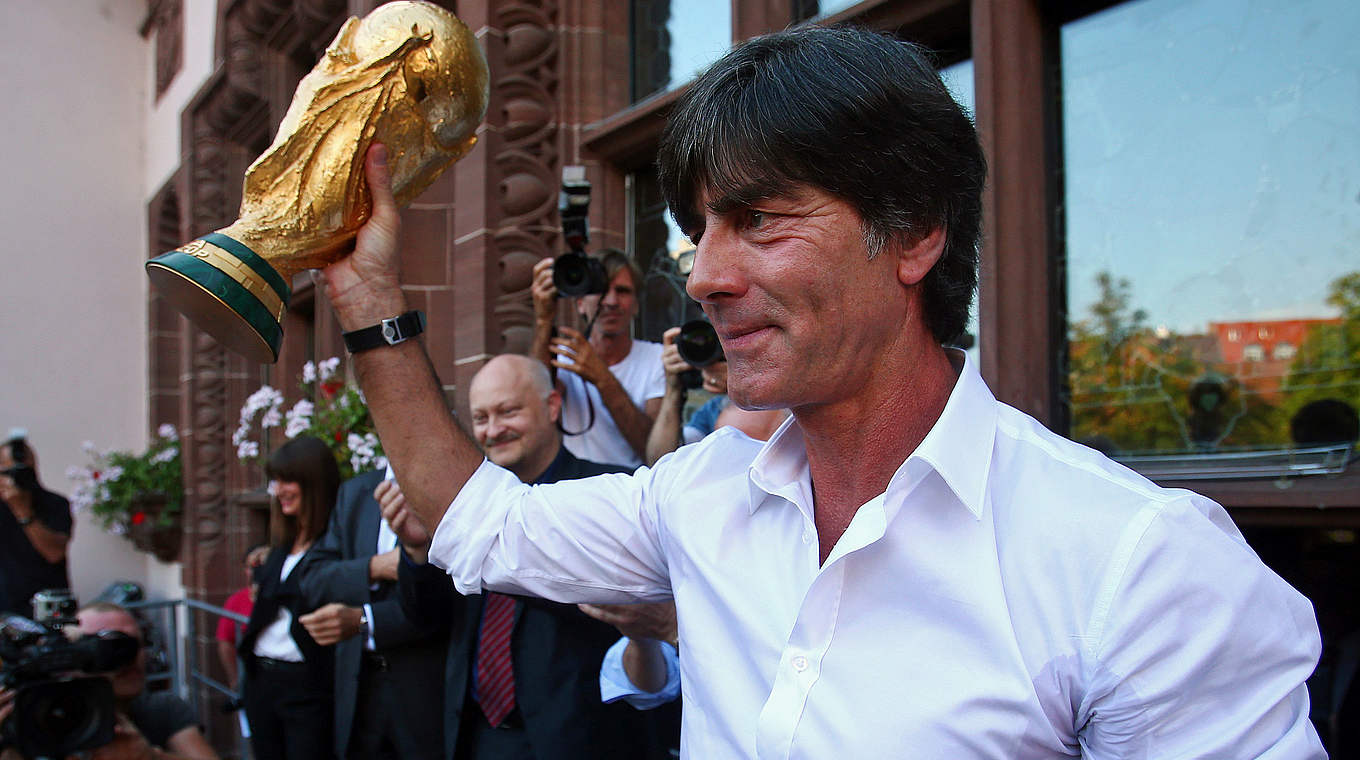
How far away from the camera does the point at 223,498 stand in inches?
320

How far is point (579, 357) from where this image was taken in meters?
3.00

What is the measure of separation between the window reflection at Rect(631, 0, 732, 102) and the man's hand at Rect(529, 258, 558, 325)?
1.18 metres

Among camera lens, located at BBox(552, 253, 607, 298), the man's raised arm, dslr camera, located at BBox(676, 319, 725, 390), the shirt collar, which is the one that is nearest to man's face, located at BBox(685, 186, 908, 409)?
the shirt collar

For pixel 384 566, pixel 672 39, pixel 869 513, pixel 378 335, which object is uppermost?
pixel 672 39

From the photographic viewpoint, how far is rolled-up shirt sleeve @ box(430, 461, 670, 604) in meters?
1.31

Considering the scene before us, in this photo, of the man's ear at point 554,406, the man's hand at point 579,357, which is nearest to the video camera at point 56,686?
the man's ear at point 554,406

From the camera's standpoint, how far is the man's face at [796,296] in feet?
3.42

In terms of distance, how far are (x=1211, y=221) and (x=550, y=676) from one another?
191cm

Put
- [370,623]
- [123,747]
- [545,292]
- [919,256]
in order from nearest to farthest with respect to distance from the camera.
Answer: [919,256]
[370,623]
[123,747]
[545,292]

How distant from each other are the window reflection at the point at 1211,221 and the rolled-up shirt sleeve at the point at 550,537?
173cm

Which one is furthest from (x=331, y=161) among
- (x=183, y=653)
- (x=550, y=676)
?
(x=183, y=653)

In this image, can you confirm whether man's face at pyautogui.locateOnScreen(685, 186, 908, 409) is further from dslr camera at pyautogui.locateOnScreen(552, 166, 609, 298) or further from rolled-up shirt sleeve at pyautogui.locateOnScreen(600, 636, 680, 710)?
dslr camera at pyautogui.locateOnScreen(552, 166, 609, 298)

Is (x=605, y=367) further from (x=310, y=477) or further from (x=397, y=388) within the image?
(x=397, y=388)

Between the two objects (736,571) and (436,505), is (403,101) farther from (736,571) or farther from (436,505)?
(736,571)
